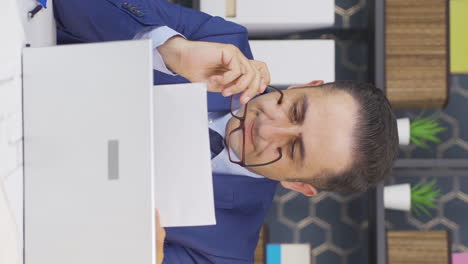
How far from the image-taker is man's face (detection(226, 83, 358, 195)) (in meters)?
1.08

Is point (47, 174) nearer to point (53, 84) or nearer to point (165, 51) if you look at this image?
point (53, 84)

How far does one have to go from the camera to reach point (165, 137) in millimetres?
824

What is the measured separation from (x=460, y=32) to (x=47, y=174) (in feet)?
4.75

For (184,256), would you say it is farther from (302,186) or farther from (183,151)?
(183,151)

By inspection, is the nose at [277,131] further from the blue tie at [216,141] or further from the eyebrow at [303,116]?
the blue tie at [216,141]

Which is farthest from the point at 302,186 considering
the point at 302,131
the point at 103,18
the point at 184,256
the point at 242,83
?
the point at 103,18

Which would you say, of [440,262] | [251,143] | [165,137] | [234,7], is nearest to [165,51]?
[165,137]

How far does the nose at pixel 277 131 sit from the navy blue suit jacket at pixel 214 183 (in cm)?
21

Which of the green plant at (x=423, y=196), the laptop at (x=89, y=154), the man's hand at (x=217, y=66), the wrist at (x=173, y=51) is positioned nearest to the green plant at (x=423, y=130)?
the green plant at (x=423, y=196)

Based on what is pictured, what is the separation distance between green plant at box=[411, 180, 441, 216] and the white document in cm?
117

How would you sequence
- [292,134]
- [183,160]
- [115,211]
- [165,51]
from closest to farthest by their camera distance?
1. [115,211]
2. [183,160]
3. [165,51]
4. [292,134]

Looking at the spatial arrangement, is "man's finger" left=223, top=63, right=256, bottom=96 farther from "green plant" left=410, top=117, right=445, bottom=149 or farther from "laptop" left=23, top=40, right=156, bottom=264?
"green plant" left=410, top=117, right=445, bottom=149

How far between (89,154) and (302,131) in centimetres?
53

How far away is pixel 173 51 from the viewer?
0.94 metres
